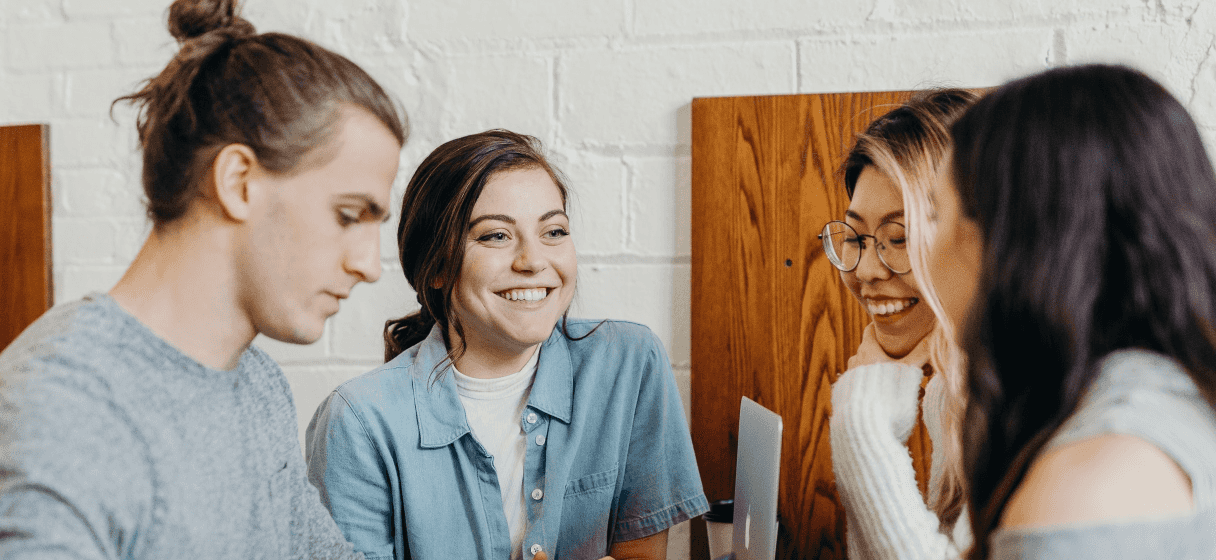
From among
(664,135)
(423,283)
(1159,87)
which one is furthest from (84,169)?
(1159,87)

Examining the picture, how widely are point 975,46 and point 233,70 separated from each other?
1.05 metres

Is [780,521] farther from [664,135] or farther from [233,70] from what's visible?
[233,70]

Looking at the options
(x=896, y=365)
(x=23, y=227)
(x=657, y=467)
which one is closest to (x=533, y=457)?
(x=657, y=467)

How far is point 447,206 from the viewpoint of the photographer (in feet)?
3.62

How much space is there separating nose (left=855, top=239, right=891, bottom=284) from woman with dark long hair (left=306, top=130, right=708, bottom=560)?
1.18 ft

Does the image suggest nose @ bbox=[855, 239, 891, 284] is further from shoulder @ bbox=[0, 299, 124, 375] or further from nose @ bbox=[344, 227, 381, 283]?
shoulder @ bbox=[0, 299, 124, 375]

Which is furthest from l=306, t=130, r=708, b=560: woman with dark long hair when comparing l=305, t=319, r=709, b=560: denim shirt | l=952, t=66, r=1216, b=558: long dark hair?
l=952, t=66, r=1216, b=558: long dark hair

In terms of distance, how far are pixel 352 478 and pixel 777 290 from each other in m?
0.68

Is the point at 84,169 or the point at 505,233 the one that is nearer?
the point at 505,233

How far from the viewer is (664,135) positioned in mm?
1343

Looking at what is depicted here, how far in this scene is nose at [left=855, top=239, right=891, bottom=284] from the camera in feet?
3.20

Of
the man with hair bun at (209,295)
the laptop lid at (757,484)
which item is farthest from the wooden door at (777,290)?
the man with hair bun at (209,295)

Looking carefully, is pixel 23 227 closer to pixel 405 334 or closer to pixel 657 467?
pixel 405 334

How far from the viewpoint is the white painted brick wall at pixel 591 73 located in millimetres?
1249
